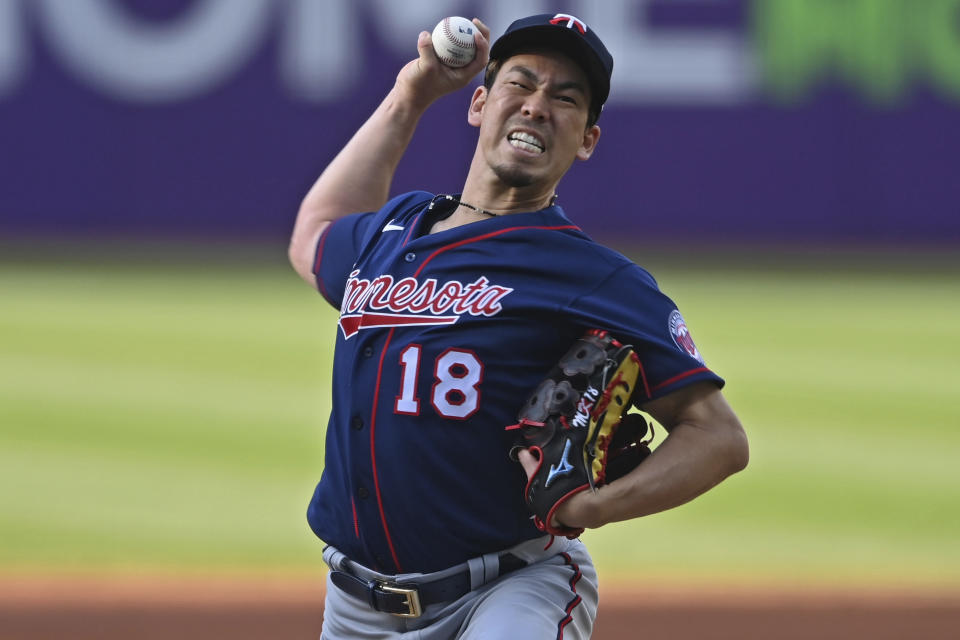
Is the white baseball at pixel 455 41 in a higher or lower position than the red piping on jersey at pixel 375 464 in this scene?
higher

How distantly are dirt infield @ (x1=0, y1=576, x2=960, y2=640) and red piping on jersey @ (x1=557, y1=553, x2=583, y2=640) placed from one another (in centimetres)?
234

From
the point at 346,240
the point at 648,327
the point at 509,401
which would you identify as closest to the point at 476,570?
the point at 509,401

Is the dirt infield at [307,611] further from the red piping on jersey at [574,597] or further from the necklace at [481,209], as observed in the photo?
the necklace at [481,209]

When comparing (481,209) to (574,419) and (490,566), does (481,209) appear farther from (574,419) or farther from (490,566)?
(490,566)

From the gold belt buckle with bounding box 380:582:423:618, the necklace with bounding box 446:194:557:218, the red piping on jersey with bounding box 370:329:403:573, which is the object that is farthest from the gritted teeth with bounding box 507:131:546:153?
the gold belt buckle with bounding box 380:582:423:618

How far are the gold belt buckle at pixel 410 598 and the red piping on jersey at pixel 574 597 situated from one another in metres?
0.31

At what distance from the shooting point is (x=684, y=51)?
13.6 m

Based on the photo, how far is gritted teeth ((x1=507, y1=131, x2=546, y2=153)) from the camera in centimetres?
291

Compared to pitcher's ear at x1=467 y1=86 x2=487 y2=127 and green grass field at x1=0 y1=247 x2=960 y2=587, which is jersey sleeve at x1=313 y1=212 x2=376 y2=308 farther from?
green grass field at x1=0 y1=247 x2=960 y2=587

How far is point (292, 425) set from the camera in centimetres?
801

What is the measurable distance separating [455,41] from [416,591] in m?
1.35

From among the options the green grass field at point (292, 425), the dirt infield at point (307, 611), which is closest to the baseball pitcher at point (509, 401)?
the dirt infield at point (307, 611)

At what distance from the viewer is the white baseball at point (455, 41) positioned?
126 inches

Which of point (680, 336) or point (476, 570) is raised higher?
point (680, 336)
